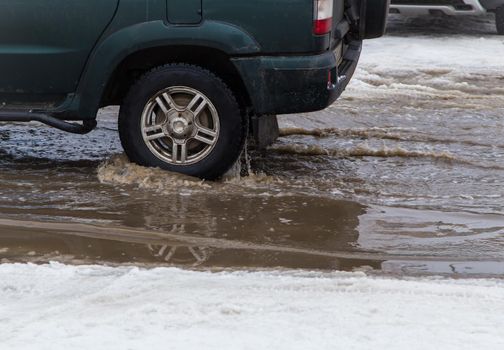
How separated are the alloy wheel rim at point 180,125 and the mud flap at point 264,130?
13.5 inches

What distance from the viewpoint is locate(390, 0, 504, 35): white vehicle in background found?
12.5 metres

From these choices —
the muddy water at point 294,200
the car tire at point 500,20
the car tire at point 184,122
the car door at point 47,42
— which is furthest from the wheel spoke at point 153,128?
the car tire at point 500,20

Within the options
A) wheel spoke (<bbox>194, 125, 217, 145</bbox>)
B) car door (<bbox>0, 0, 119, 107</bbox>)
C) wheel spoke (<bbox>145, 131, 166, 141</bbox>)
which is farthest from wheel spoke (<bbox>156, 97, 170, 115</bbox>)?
car door (<bbox>0, 0, 119, 107</bbox>)

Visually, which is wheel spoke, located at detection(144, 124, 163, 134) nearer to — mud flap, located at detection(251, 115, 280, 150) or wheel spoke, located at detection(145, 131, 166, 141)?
wheel spoke, located at detection(145, 131, 166, 141)

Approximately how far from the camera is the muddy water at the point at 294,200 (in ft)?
16.7

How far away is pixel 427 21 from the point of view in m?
14.9

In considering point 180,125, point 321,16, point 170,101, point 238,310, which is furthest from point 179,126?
point 238,310

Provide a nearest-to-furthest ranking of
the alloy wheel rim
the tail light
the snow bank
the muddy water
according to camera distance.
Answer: the snow bank, the muddy water, the tail light, the alloy wheel rim

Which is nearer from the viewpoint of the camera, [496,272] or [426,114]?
[496,272]

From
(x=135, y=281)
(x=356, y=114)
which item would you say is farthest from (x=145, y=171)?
(x=356, y=114)

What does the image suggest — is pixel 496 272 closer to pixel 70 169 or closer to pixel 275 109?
pixel 275 109

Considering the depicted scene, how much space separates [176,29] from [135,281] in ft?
6.79

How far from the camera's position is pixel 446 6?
41.2 feet

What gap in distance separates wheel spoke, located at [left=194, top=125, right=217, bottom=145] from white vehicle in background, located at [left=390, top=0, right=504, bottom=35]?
22.9 feet
